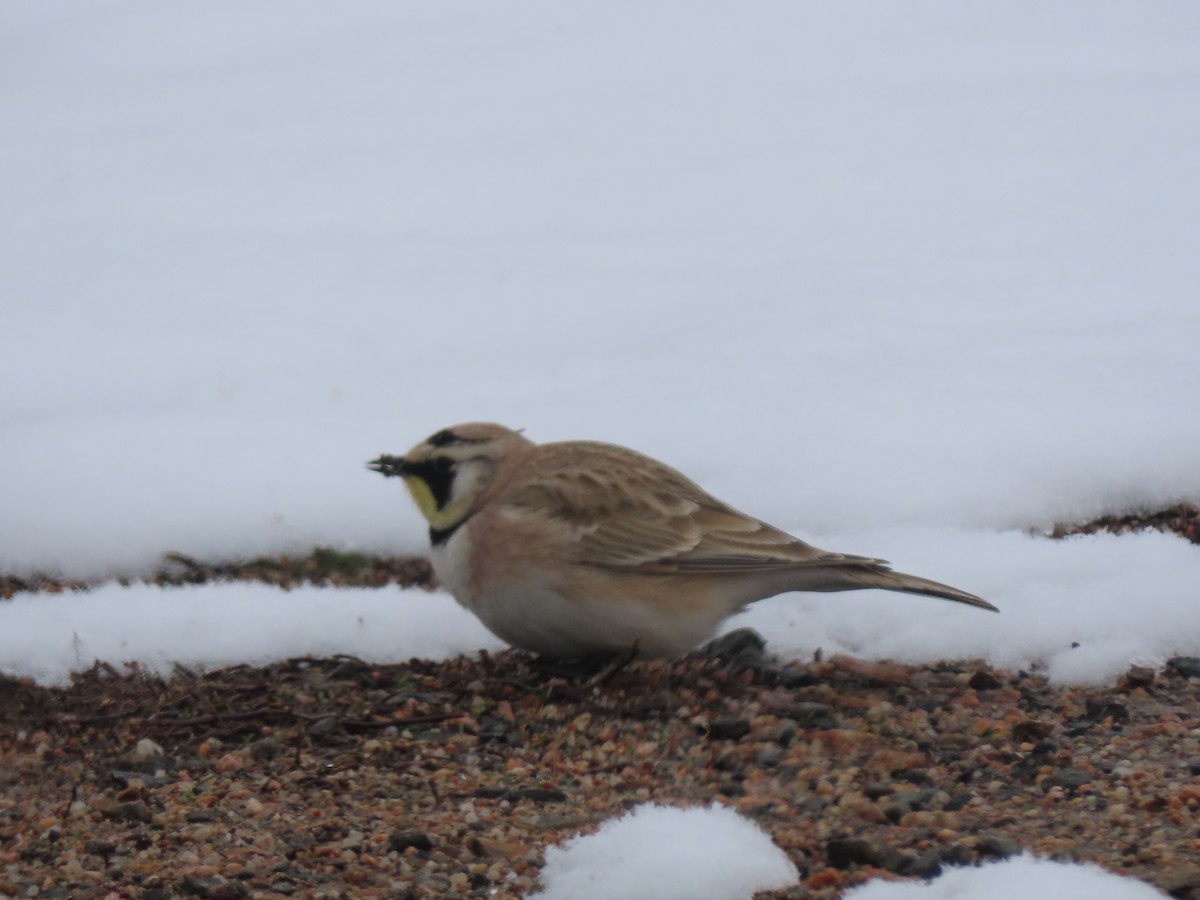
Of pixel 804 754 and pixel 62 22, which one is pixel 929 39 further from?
pixel 804 754

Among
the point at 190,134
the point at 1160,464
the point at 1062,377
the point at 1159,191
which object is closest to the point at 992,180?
the point at 1159,191

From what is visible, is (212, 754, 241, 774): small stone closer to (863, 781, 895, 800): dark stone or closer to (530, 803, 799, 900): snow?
(530, 803, 799, 900): snow

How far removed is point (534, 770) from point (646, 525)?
101cm

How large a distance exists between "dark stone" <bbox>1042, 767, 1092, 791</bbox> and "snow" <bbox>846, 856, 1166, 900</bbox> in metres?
0.73

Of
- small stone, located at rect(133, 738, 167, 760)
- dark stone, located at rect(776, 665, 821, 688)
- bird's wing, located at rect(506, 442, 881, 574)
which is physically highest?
bird's wing, located at rect(506, 442, 881, 574)

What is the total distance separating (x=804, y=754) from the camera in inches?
172

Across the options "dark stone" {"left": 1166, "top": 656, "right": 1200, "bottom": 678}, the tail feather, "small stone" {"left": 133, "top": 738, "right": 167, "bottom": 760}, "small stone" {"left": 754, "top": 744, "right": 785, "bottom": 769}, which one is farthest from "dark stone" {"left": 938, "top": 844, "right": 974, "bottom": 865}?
"small stone" {"left": 133, "top": 738, "right": 167, "bottom": 760}

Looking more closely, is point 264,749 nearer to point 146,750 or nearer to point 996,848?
point 146,750

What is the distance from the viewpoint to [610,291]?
30.2 ft

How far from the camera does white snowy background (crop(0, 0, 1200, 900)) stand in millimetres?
5648

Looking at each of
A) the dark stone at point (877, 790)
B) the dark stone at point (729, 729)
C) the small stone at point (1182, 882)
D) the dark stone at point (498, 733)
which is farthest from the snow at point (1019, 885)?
the dark stone at point (498, 733)

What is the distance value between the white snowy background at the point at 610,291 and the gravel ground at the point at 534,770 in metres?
0.32

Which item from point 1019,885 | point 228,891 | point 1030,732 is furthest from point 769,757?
point 228,891

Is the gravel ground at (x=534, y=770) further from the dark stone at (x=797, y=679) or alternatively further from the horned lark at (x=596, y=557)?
the horned lark at (x=596, y=557)
